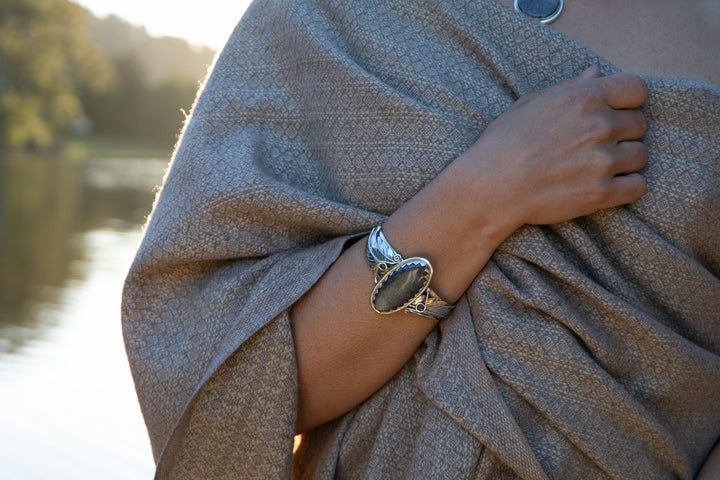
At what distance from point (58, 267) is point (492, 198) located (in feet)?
25.1

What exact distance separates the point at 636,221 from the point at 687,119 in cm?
17

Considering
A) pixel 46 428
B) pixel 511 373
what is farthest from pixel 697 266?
pixel 46 428

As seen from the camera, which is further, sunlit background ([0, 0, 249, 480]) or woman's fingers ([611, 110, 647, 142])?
sunlit background ([0, 0, 249, 480])

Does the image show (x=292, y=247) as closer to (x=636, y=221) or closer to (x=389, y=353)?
(x=389, y=353)

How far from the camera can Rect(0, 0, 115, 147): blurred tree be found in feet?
85.7

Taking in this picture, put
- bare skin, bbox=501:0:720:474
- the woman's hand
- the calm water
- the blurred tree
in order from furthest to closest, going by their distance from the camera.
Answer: the blurred tree
the calm water
bare skin, bbox=501:0:720:474
the woman's hand

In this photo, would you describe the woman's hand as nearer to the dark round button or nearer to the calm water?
the dark round button

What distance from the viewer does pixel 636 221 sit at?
110 centimetres

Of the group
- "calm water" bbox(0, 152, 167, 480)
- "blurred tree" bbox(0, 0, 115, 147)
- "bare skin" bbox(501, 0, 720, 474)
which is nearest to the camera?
"bare skin" bbox(501, 0, 720, 474)

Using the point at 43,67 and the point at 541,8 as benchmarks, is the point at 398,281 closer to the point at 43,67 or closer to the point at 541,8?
the point at 541,8

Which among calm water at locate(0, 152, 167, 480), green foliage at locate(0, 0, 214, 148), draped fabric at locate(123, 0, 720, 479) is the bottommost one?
green foliage at locate(0, 0, 214, 148)

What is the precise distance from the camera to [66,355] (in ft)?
16.8

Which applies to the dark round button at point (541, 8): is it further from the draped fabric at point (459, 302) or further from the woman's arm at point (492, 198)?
the woman's arm at point (492, 198)

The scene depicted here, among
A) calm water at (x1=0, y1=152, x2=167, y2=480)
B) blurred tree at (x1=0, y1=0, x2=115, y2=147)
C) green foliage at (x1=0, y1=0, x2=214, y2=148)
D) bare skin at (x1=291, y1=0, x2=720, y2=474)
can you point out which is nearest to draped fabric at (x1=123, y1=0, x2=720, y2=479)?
bare skin at (x1=291, y1=0, x2=720, y2=474)
